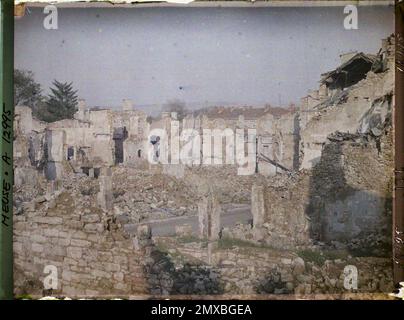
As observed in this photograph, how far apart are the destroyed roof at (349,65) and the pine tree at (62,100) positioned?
8.74 ft

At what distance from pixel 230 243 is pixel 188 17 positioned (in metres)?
2.42

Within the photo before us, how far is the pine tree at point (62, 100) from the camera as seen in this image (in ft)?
16.0

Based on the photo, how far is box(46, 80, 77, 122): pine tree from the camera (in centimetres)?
488

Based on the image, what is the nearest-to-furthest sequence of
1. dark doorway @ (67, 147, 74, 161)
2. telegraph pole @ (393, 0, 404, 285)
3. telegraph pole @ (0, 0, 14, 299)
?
telegraph pole @ (393, 0, 404, 285)
telegraph pole @ (0, 0, 14, 299)
dark doorway @ (67, 147, 74, 161)

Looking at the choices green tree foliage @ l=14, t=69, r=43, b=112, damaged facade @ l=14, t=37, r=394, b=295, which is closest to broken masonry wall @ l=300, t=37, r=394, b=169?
damaged facade @ l=14, t=37, r=394, b=295

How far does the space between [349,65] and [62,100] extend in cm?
307

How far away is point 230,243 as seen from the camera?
4824 millimetres

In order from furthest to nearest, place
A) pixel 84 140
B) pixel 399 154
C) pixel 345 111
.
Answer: pixel 84 140, pixel 345 111, pixel 399 154

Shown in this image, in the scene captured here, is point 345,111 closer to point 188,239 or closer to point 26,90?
point 188,239

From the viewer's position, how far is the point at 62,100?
4891mm

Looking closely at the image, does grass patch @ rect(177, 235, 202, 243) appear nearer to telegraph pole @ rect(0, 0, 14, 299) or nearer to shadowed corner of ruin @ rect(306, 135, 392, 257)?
shadowed corner of ruin @ rect(306, 135, 392, 257)

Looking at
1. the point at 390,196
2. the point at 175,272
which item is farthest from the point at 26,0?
the point at 390,196

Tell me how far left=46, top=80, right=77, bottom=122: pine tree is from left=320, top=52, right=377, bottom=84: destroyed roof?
2.66 m

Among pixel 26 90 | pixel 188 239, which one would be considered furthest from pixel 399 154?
pixel 26 90
